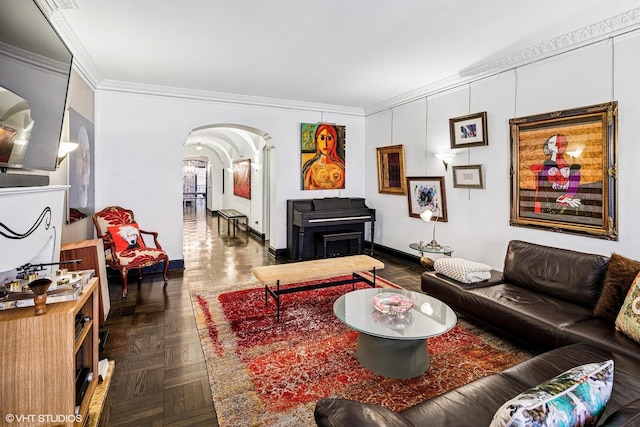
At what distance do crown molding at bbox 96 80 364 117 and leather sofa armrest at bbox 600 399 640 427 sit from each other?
5.81 metres

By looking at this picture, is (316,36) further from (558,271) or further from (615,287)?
(615,287)

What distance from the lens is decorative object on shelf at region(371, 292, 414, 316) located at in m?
2.64

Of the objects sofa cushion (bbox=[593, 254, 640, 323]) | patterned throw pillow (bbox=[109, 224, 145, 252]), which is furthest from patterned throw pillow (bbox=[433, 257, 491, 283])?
patterned throw pillow (bbox=[109, 224, 145, 252])

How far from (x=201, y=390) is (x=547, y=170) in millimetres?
3970

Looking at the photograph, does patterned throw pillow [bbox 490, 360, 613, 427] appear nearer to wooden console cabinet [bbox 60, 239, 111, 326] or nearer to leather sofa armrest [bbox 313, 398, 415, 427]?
leather sofa armrest [bbox 313, 398, 415, 427]

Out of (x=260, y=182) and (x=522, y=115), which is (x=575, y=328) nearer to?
(x=522, y=115)

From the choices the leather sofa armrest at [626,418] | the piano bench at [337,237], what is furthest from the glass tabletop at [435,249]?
the leather sofa armrest at [626,418]

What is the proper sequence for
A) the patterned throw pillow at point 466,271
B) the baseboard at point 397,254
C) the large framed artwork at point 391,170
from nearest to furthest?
the patterned throw pillow at point 466,271 < the baseboard at point 397,254 < the large framed artwork at point 391,170

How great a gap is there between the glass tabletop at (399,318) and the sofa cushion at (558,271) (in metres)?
1.06

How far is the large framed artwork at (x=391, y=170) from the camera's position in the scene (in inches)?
235

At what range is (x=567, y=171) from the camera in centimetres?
354

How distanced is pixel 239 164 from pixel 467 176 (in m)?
7.33

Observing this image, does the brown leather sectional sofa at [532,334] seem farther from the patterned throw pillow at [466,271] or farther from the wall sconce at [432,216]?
the wall sconce at [432,216]

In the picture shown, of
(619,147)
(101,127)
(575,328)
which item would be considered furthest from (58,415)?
(619,147)
